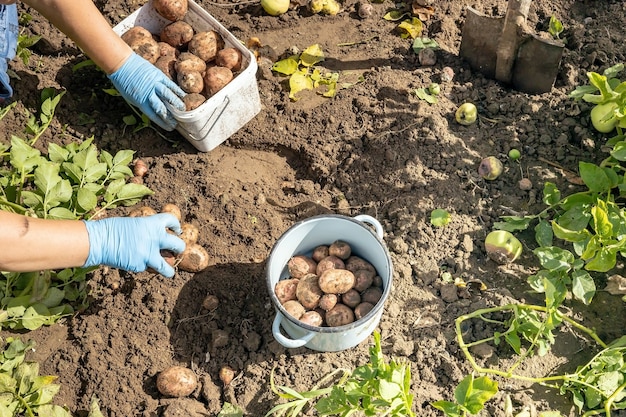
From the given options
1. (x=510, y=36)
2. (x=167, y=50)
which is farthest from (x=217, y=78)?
(x=510, y=36)

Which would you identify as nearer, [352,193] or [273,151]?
[352,193]

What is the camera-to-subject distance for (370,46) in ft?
11.4

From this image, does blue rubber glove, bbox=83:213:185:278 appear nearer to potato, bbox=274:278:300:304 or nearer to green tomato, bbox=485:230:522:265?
potato, bbox=274:278:300:304

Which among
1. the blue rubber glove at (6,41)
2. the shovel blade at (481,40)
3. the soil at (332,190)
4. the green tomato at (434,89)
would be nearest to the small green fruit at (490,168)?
the soil at (332,190)

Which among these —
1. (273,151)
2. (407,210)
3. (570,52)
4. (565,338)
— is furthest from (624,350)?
(273,151)

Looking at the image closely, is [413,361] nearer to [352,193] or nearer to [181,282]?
[352,193]

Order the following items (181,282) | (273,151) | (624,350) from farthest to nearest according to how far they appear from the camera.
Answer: (273,151), (181,282), (624,350)

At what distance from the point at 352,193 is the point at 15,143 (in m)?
1.55

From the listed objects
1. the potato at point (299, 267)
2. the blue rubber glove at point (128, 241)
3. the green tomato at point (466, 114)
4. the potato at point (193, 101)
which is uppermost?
the potato at point (193, 101)

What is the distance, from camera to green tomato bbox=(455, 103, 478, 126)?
10.1ft

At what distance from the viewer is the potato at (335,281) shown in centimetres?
248

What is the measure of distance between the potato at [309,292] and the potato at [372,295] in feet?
0.57

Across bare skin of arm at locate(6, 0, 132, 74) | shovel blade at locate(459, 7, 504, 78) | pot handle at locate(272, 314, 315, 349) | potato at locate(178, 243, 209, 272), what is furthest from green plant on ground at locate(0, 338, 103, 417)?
shovel blade at locate(459, 7, 504, 78)

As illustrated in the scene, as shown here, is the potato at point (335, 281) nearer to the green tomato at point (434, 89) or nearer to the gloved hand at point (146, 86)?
the gloved hand at point (146, 86)
